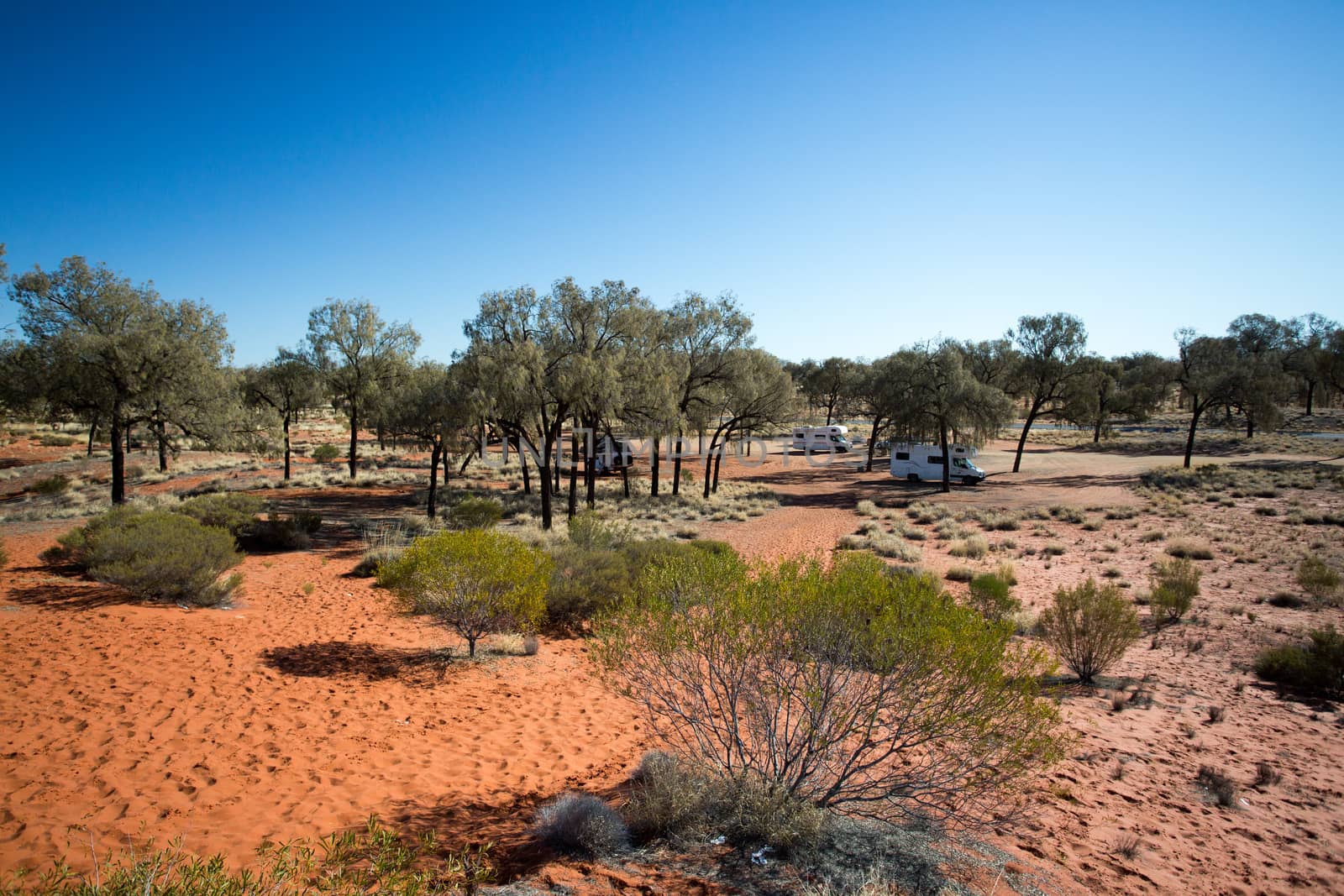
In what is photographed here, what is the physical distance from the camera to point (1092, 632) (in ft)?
29.8

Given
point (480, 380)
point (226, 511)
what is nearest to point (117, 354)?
point (226, 511)

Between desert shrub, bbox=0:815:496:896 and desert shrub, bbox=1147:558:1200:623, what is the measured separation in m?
13.1

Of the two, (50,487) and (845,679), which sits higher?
(845,679)

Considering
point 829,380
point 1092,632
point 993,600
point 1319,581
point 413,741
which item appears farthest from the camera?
point 829,380

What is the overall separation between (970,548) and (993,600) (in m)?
7.00

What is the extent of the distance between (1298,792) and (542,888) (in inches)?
308

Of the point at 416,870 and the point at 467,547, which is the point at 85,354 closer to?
the point at 467,547

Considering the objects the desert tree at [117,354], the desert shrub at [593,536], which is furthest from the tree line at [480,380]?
the desert shrub at [593,536]

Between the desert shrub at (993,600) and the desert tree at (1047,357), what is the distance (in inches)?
1234

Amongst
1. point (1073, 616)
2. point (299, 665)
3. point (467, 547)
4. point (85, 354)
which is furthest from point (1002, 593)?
point (85, 354)

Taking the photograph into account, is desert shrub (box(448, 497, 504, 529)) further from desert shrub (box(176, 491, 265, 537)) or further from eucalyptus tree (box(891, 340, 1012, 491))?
eucalyptus tree (box(891, 340, 1012, 491))

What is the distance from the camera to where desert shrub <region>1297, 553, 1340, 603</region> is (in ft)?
40.0

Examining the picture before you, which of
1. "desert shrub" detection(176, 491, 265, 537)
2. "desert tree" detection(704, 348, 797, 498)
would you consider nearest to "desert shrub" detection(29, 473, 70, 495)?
"desert shrub" detection(176, 491, 265, 537)

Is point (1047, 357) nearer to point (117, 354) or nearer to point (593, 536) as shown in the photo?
point (593, 536)
